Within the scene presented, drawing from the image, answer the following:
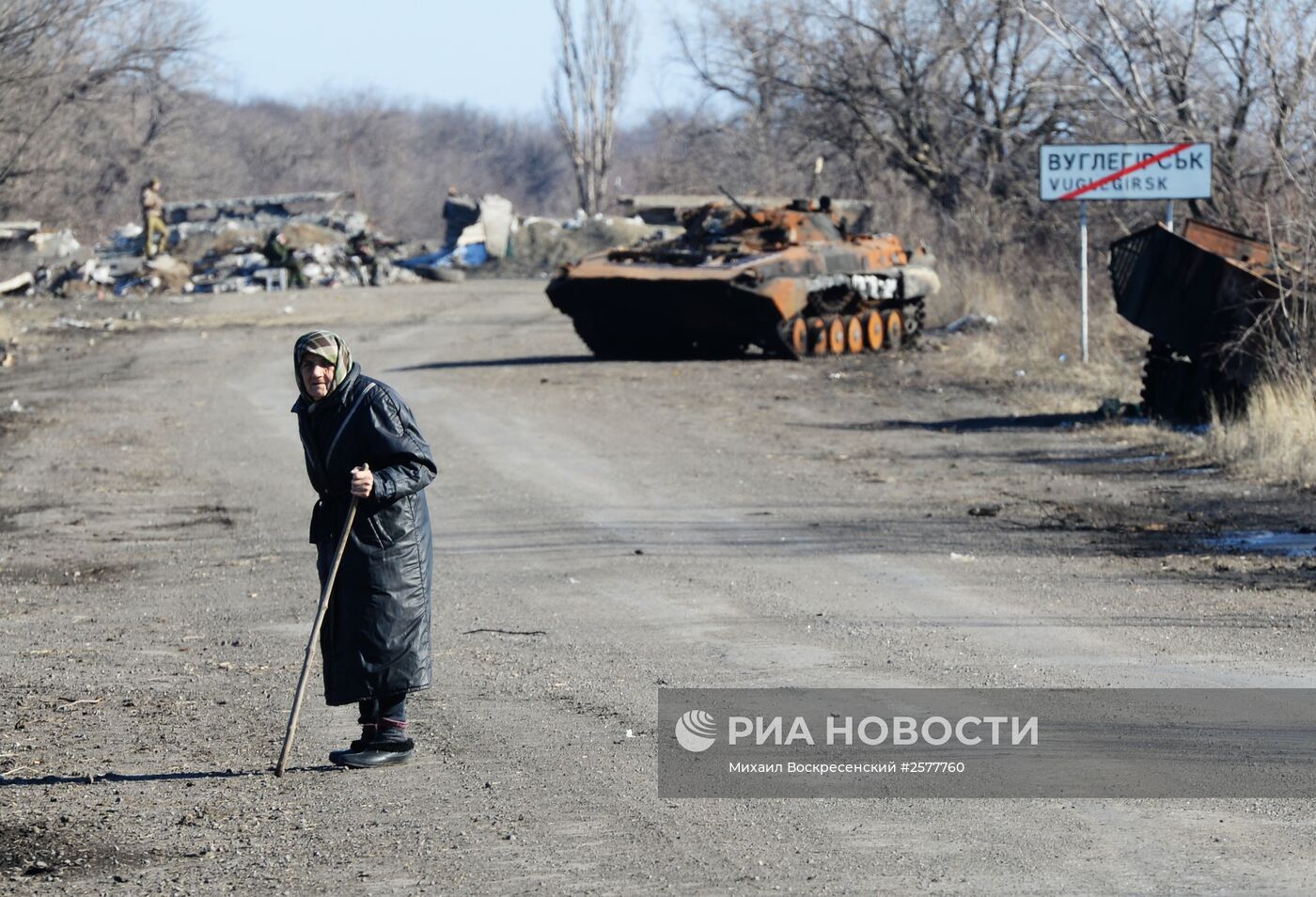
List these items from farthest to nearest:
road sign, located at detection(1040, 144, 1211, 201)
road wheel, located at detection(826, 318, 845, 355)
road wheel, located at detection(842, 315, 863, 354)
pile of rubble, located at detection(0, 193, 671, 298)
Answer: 1. pile of rubble, located at detection(0, 193, 671, 298)
2. road wheel, located at detection(842, 315, 863, 354)
3. road wheel, located at detection(826, 318, 845, 355)
4. road sign, located at detection(1040, 144, 1211, 201)

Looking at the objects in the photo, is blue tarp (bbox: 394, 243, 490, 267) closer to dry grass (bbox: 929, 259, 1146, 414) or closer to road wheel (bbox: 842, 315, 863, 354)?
dry grass (bbox: 929, 259, 1146, 414)

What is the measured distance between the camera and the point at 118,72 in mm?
37375

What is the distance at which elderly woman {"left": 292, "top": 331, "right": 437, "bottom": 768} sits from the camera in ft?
19.3

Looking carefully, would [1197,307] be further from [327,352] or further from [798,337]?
[327,352]

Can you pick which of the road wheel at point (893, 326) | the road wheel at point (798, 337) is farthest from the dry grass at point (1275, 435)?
the road wheel at point (893, 326)

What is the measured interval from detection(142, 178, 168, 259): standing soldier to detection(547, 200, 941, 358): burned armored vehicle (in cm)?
2142

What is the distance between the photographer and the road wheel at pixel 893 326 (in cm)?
2506

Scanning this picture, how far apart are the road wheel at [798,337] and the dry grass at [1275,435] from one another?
8.65 meters

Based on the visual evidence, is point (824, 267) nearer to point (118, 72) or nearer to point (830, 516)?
point (830, 516)

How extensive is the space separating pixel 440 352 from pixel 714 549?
16016 millimetres

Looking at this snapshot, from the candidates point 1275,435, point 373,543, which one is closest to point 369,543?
point 373,543

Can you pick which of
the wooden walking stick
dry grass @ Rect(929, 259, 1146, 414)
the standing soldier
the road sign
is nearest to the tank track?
dry grass @ Rect(929, 259, 1146, 414)

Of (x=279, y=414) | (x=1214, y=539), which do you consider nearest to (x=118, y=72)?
(x=279, y=414)

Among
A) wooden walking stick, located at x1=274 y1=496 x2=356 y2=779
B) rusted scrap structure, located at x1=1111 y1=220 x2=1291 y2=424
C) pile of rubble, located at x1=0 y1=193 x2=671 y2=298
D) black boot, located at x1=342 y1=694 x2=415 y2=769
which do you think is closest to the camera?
wooden walking stick, located at x1=274 y1=496 x2=356 y2=779
